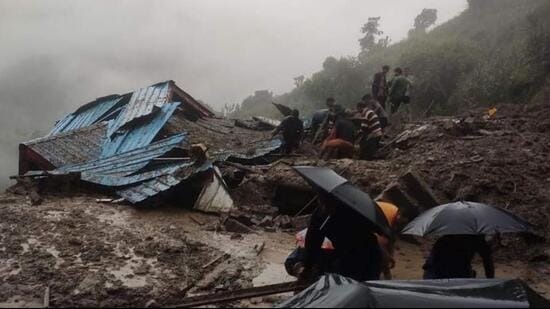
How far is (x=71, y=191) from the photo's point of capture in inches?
355

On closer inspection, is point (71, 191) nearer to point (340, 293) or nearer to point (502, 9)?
point (340, 293)

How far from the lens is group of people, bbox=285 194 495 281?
4020 millimetres

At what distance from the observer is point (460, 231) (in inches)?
158

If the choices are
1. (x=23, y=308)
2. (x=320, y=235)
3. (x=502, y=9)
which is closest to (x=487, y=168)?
(x=320, y=235)

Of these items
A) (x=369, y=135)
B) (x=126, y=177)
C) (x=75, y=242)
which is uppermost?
(x=369, y=135)

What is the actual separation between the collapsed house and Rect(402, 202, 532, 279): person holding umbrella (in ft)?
14.9

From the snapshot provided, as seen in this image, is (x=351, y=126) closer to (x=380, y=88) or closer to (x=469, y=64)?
(x=380, y=88)

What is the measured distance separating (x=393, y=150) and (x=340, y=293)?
308 inches

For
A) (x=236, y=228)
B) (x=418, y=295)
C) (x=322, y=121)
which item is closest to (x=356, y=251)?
(x=418, y=295)

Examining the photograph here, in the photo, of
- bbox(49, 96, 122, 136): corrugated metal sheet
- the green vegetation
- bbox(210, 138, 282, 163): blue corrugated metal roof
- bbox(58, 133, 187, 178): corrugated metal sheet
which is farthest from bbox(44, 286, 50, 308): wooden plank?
the green vegetation

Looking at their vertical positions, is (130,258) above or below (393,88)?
below

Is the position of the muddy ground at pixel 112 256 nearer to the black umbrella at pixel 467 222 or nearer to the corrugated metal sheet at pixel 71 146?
Result: the black umbrella at pixel 467 222

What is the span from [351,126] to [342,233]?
5.61 metres

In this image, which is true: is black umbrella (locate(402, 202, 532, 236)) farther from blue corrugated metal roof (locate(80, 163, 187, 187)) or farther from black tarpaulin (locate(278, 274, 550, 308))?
blue corrugated metal roof (locate(80, 163, 187, 187))
